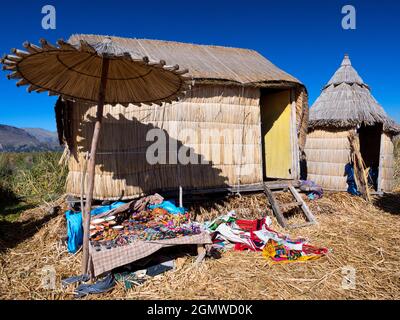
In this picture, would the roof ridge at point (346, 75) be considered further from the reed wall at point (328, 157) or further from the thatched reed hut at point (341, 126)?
the reed wall at point (328, 157)

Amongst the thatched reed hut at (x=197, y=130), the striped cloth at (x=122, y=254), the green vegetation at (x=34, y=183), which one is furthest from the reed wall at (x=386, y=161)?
the green vegetation at (x=34, y=183)

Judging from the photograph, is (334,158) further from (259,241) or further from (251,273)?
(251,273)

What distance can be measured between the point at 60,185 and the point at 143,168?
483 centimetres

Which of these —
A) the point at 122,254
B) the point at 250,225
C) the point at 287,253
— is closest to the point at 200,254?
the point at 122,254

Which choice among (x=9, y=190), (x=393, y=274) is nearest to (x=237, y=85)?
(x=393, y=274)

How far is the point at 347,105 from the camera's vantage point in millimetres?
9523

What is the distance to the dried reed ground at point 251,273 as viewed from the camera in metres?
3.58

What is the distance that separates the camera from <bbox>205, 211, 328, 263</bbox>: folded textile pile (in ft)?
15.3

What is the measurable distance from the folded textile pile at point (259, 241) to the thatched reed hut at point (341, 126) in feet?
15.7

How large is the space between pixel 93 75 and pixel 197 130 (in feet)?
8.02

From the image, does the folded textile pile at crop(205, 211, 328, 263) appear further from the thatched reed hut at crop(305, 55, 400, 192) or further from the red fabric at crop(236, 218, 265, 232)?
the thatched reed hut at crop(305, 55, 400, 192)

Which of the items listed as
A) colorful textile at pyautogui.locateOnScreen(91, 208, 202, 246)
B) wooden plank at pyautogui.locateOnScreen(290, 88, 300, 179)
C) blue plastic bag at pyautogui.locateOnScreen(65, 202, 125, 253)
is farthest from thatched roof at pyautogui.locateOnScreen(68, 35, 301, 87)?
blue plastic bag at pyautogui.locateOnScreen(65, 202, 125, 253)

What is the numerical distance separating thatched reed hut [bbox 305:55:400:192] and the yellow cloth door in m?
2.59
